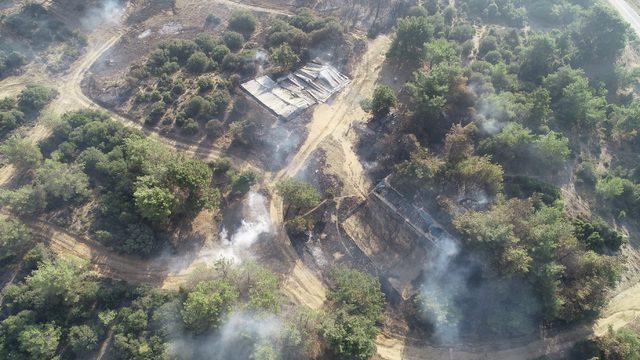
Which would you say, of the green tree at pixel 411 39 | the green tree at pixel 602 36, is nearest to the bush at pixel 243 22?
the green tree at pixel 411 39

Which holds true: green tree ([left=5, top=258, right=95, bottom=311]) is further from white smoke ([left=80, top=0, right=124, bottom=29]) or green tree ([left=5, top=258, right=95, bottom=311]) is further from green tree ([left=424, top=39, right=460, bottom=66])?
green tree ([left=424, top=39, right=460, bottom=66])

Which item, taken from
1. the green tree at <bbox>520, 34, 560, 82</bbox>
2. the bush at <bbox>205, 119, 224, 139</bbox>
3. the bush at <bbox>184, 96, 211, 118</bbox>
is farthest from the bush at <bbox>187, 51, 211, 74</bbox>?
the green tree at <bbox>520, 34, 560, 82</bbox>

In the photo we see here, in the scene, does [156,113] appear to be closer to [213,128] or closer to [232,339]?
[213,128]

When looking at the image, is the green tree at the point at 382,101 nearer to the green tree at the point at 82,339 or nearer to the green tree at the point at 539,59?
the green tree at the point at 539,59

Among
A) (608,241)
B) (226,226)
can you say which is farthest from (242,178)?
(608,241)

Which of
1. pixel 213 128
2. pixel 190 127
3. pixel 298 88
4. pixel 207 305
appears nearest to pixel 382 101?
pixel 298 88
